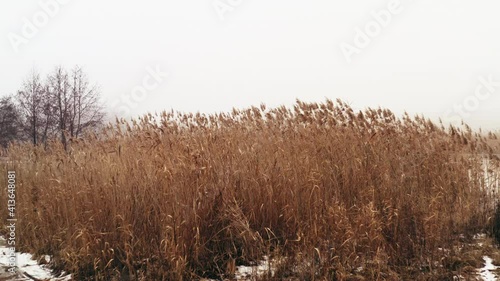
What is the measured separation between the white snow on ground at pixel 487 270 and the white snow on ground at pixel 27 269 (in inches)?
171

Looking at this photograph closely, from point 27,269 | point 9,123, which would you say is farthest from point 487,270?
A: point 9,123

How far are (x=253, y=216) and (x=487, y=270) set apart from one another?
2.56 metres

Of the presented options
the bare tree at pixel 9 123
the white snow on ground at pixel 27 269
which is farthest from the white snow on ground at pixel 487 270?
the bare tree at pixel 9 123

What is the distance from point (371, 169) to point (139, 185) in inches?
122

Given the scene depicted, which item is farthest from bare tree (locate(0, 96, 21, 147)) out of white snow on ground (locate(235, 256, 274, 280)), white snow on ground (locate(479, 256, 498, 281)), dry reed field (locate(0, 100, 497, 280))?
white snow on ground (locate(479, 256, 498, 281))

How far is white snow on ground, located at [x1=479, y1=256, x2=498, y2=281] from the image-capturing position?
4364 mm

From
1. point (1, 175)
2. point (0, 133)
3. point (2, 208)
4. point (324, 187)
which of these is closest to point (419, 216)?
point (324, 187)

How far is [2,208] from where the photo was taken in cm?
784

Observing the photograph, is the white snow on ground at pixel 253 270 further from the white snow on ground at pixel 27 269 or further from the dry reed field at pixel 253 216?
the white snow on ground at pixel 27 269

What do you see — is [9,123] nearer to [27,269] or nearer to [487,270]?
[27,269]

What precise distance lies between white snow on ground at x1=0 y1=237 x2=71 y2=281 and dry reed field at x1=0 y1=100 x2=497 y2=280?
150 mm

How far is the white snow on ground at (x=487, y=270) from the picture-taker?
4.36 meters

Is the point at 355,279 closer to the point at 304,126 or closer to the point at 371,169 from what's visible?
the point at 371,169

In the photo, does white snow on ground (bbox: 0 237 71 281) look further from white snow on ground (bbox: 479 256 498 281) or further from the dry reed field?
white snow on ground (bbox: 479 256 498 281)
